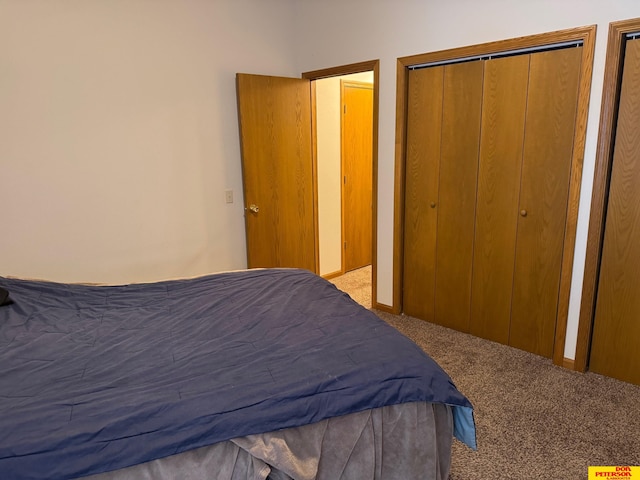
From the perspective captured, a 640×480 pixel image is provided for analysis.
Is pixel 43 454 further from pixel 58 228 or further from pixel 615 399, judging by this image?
pixel 615 399

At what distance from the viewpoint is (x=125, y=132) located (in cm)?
292

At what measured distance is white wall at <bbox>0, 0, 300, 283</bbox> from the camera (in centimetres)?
256

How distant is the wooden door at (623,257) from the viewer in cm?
230

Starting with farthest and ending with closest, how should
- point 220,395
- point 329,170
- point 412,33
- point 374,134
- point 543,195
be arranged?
point 329,170 → point 374,134 → point 412,33 → point 543,195 → point 220,395

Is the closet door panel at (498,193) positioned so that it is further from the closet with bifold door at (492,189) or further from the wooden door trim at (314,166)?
the wooden door trim at (314,166)

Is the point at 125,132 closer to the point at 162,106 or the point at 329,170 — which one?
the point at 162,106

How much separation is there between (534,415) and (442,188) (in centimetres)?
157

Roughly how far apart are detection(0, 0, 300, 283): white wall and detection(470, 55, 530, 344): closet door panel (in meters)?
1.84

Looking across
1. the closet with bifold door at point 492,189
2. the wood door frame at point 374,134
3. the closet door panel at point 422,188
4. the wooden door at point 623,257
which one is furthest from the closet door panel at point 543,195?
the wood door frame at point 374,134

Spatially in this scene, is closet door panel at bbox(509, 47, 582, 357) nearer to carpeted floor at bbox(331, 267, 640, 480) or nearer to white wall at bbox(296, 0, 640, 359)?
white wall at bbox(296, 0, 640, 359)

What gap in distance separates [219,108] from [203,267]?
1248 mm

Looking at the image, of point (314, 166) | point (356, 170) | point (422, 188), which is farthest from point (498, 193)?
point (356, 170)

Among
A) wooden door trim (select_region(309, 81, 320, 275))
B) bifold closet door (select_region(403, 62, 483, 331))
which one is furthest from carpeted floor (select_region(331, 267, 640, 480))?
wooden door trim (select_region(309, 81, 320, 275))

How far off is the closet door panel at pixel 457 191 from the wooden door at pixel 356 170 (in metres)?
1.55
